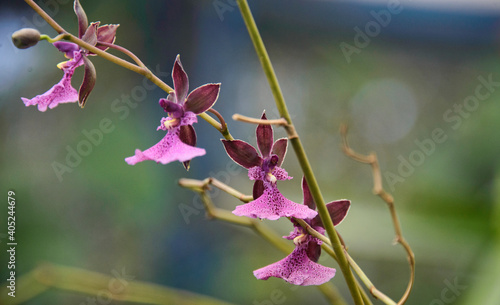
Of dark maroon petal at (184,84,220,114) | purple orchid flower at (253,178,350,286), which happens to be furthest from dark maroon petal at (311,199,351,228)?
dark maroon petal at (184,84,220,114)

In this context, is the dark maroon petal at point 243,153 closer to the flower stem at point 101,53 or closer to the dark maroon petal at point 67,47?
the flower stem at point 101,53

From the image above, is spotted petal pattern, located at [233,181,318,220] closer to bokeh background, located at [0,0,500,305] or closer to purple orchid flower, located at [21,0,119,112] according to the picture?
purple orchid flower, located at [21,0,119,112]

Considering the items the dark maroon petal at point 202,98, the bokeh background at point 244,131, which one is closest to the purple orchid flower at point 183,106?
the dark maroon petal at point 202,98

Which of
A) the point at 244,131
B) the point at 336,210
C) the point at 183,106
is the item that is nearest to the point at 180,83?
the point at 183,106

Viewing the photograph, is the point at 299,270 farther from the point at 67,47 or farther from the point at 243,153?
the point at 67,47

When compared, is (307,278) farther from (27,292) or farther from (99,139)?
(99,139)
